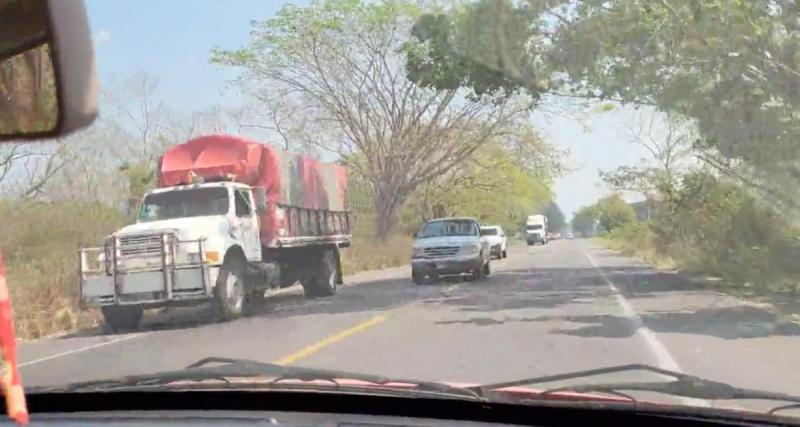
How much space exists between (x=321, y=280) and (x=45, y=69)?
56.2 feet

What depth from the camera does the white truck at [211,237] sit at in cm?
1452

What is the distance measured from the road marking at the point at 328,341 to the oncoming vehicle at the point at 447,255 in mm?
9258

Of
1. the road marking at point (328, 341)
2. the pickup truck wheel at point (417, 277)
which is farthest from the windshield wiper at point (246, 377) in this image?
the pickup truck wheel at point (417, 277)

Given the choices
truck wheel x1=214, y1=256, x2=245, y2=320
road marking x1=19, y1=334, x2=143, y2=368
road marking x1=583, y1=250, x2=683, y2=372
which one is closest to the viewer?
road marking x1=583, y1=250, x2=683, y2=372

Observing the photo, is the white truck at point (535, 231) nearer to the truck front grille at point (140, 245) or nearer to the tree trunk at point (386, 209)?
the tree trunk at point (386, 209)

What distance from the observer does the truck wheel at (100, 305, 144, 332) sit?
14969 millimetres

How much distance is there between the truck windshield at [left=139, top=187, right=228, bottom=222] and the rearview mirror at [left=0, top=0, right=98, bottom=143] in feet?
41.3

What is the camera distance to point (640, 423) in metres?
3.85

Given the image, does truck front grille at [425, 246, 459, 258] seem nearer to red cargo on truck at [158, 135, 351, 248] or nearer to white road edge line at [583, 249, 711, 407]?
red cargo on truck at [158, 135, 351, 248]

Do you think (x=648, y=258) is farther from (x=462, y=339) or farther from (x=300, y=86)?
(x=462, y=339)

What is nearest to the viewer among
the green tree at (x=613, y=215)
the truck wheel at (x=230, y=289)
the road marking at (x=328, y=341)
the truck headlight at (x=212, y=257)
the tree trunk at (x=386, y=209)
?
the road marking at (x=328, y=341)

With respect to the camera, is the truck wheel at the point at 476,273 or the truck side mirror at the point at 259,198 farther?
the truck wheel at the point at 476,273

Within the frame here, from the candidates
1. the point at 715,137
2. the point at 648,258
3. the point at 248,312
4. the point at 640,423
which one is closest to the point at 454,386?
the point at 640,423

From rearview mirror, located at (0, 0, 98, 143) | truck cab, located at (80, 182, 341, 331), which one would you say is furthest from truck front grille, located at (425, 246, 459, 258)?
rearview mirror, located at (0, 0, 98, 143)
